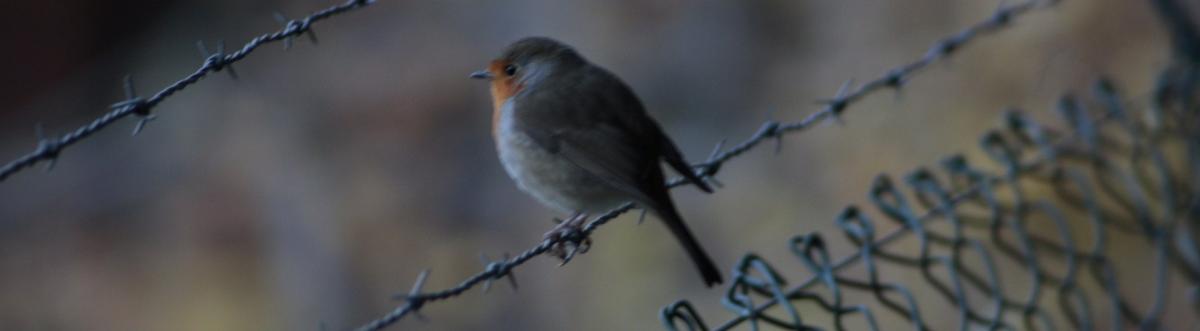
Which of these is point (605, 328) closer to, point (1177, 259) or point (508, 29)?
point (508, 29)

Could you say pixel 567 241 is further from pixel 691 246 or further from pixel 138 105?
pixel 138 105

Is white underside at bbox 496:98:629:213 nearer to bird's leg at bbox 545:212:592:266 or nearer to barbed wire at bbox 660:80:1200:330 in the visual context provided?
bird's leg at bbox 545:212:592:266

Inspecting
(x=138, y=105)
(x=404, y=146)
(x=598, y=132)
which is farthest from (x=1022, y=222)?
(x=404, y=146)

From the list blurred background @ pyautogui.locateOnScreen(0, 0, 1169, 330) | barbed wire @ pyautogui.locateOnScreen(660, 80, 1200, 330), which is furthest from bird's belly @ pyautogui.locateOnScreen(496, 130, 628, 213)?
blurred background @ pyautogui.locateOnScreen(0, 0, 1169, 330)

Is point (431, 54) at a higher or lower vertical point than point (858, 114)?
higher

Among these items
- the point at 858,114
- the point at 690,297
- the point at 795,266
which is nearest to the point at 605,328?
the point at 690,297

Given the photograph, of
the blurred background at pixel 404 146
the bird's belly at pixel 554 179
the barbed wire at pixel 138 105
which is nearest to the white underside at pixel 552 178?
the bird's belly at pixel 554 179
